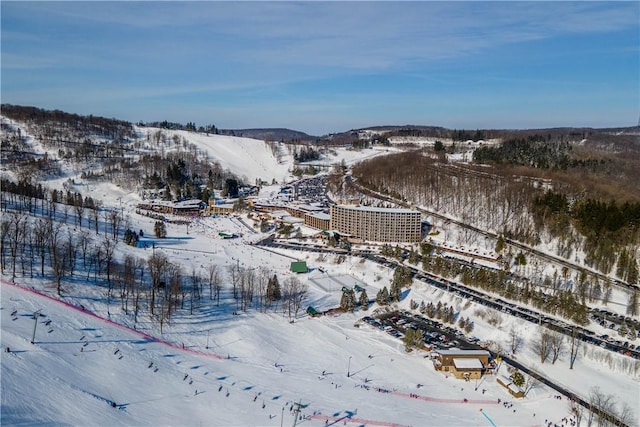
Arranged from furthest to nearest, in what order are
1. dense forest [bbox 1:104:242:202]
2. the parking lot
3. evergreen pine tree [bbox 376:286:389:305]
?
dense forest [bbox 1:104:242:202]
evergreen pine tree [bbox 376:286:389:305]
the parking lot

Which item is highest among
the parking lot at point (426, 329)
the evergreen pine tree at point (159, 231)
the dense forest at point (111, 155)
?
the dense forest at point (111, 155)

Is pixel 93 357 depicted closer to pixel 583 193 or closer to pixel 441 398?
pixel 441 398

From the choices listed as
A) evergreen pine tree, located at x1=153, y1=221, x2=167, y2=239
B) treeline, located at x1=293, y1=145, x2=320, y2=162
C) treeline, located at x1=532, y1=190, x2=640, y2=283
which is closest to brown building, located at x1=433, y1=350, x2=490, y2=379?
treeline, located at x1=532, y1=190, x2=640, y2=283

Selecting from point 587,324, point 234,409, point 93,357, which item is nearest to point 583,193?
point 587,324

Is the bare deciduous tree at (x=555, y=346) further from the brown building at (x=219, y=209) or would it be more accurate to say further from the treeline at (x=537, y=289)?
the brown building at (x=219, y=209)

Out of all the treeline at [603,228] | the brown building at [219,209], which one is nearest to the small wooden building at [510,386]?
the treeline at [603,228]

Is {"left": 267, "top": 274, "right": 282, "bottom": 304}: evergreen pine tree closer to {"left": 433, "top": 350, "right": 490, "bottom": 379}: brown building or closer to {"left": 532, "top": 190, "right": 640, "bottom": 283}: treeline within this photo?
{"left": 433, "top": 350, "right": 490, "bottom": 379}: brown building

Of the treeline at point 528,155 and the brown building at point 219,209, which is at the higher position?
the treeline at point 528,155
